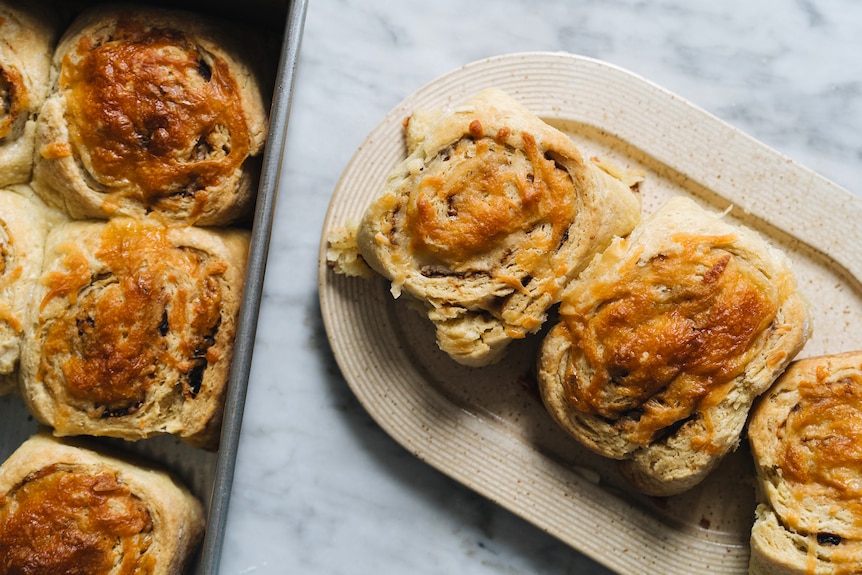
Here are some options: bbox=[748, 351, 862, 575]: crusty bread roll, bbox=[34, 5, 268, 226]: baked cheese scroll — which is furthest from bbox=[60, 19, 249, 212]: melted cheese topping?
bbox=[748, 351, 862, 575]: crusty bread roll

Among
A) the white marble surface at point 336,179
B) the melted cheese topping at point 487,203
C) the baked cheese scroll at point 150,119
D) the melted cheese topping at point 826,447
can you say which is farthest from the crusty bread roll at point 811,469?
the baked cheese scroll at point 150,119

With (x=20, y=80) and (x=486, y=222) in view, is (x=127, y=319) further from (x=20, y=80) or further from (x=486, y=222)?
(x=486, y=222)

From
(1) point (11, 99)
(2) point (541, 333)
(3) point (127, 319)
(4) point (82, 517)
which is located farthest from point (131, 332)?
(2) point (541, 333)

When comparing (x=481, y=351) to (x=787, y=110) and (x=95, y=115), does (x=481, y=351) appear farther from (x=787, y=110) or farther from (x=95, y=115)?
(x=787, y=110)

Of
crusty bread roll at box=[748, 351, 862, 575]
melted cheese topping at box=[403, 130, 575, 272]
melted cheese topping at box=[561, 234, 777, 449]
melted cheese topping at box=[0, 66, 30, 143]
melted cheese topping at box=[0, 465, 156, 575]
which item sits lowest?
melted cheese topping at box=[0, 465, 156, 575]

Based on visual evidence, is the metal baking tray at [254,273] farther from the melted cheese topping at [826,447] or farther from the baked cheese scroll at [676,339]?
the melted cheese topping at [826,447]

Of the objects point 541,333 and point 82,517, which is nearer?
point 82,517

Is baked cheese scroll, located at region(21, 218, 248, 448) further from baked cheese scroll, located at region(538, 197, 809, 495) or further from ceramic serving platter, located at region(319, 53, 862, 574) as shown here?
baked cheese scroll, located at region(538, 197, 809, 495)
